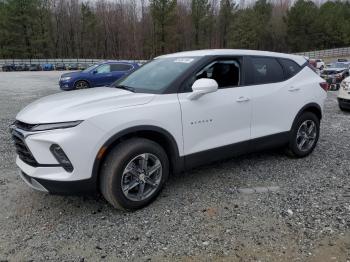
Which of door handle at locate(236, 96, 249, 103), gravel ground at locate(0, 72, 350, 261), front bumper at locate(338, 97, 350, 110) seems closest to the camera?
gravel ground at locate(0, 72, 350, 261)

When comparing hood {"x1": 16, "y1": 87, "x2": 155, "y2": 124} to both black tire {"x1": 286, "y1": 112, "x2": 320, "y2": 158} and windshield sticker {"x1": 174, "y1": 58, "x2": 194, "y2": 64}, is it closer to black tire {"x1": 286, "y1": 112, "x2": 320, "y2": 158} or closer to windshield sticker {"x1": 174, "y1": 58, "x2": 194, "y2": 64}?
windshield sticker {"x1": 174, "y1": 58, "x2": 194, "y2": 64}

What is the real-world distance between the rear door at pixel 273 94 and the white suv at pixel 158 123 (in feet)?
0.05

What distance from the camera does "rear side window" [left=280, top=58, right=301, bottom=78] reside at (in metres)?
4.73

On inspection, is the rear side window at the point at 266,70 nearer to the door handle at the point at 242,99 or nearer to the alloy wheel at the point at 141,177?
the door handle at the point at 242,99

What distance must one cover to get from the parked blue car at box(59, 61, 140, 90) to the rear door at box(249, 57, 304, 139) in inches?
415

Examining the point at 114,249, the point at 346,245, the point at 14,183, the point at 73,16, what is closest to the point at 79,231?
the point at 114,249

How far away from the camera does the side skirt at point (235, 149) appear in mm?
3744

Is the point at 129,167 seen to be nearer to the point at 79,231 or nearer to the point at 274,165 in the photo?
the point at 79,231

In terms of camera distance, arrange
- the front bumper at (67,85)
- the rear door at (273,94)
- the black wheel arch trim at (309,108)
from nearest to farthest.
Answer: the rear door at (273,94) → the black wheel arch trim at (309,108) → the front bumper at (67,85)

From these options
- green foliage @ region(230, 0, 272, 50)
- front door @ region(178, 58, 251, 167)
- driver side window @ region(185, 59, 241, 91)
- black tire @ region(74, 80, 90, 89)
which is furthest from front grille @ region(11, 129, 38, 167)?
green foliage @ region(230, 0, 272, 50)

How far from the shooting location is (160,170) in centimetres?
352

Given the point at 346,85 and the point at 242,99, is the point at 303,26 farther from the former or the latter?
the point at 242,99

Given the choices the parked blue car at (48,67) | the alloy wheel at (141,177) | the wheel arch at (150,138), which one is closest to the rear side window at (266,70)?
the wheel arch at (150,138)

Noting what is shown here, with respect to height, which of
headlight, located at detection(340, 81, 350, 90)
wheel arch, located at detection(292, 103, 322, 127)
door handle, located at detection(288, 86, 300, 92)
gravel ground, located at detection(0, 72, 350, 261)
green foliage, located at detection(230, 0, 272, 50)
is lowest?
gravel ground, located at detection(0, 72, 350, 261)
